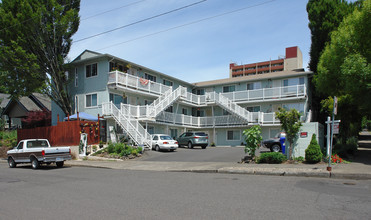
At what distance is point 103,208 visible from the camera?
697 centimetres

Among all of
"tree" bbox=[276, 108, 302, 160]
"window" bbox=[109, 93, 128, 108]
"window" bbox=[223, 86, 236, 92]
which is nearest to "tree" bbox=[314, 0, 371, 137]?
"tree" bbox=[276, 108, 302, 160]

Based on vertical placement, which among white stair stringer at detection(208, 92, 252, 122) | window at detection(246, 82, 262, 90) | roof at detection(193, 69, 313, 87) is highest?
roof at detection(193, 69, 313, 87)

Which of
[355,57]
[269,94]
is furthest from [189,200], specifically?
[269,94]

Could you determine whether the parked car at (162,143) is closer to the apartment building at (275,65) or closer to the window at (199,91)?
the window at (199,91)

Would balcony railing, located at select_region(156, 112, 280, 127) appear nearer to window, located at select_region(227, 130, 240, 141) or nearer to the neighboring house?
window, located at select_region(227, 130, 240, 141)

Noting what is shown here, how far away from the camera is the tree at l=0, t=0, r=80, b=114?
23297mm

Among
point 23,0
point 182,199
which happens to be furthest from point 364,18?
point 23,0

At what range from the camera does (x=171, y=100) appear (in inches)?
1207

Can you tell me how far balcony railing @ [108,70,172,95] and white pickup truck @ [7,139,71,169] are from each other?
10315 mm

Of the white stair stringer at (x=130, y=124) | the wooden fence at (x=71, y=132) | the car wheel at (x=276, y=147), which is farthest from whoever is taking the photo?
the white stair stringer at (x=130, y=124)

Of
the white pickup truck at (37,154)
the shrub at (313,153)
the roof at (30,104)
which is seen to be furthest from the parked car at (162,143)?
the roof at (30,104)

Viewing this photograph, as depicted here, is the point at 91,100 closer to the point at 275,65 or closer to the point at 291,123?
the point at 291,123

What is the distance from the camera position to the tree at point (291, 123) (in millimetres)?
15055

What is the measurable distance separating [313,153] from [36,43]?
22140mm
